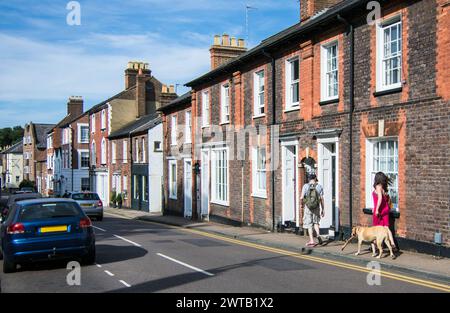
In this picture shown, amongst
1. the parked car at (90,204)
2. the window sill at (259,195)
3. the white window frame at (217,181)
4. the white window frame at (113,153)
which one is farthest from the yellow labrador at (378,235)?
the white window frame at (113,153)

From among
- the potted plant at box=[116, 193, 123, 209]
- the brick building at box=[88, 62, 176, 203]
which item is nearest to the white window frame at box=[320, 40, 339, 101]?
the potted plant at box=[116, 193, 123, 209]

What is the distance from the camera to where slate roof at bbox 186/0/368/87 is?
14770mm

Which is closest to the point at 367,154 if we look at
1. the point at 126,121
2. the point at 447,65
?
the point at 447,65

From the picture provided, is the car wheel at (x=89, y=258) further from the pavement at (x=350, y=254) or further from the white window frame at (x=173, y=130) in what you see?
the white window frame at (x=173, y=130)

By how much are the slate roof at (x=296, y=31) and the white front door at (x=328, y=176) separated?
3.67m

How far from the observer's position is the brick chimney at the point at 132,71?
49562 mm

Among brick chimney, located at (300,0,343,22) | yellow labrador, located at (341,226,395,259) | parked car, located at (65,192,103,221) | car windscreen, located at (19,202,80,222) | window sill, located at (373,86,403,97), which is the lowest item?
parked car, located at (65,192,103,221)

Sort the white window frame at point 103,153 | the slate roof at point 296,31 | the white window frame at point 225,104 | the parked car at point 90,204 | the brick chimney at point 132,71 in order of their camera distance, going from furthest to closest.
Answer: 1. the brick chimney at point 132,71
2. the white window frame at point 103,153
3. the parked car at point 90,204
4. the white window frame at point 225,104
5. the slate roof at point 296,31

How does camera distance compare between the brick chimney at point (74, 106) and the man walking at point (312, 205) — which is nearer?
the man walking at point (312, 205)

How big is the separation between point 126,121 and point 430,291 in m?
41.3

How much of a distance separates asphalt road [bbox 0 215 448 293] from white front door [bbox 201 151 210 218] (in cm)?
1162

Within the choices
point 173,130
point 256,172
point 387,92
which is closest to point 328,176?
point 387,92

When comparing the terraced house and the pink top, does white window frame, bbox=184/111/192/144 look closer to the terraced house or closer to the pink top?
the terraced house

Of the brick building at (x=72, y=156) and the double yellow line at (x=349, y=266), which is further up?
the brick building at (x=72, y=156)
